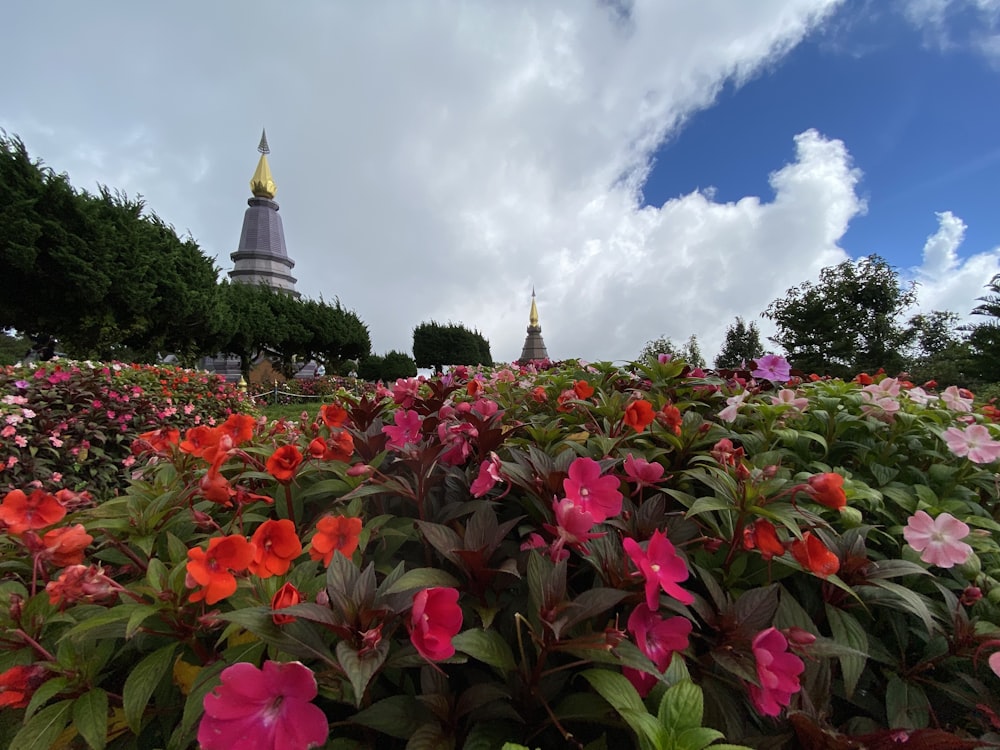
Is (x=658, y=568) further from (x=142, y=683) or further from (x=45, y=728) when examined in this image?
(x=45, y=728)

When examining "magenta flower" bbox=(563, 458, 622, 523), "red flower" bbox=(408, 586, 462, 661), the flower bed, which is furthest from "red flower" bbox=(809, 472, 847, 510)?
"red flower" bbox=(408, 586, 462, 661)

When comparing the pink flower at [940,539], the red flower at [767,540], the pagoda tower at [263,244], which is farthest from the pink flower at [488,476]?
the pagoda tower at [263,244]

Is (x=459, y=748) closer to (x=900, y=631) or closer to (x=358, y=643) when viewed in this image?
(x=358, y=643)

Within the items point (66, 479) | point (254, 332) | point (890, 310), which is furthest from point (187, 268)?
point (890, 310)

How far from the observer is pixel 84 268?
12930mm

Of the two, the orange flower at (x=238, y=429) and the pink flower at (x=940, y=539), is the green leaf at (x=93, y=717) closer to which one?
the orange flower at (x=238, y=429)

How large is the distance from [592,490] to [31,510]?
111 cm

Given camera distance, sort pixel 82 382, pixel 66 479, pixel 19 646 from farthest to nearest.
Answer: pixel 82 382 < pixel 66 479 < pixel 19 646

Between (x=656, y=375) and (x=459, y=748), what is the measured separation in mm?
1755

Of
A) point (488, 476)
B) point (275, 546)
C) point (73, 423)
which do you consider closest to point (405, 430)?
point (488, 476)

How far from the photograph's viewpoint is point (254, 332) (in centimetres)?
2141

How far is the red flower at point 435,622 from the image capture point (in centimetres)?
61

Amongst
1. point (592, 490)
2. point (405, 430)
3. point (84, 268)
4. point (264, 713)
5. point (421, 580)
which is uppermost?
point (84, 268)

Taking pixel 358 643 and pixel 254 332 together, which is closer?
pixel 358 643
